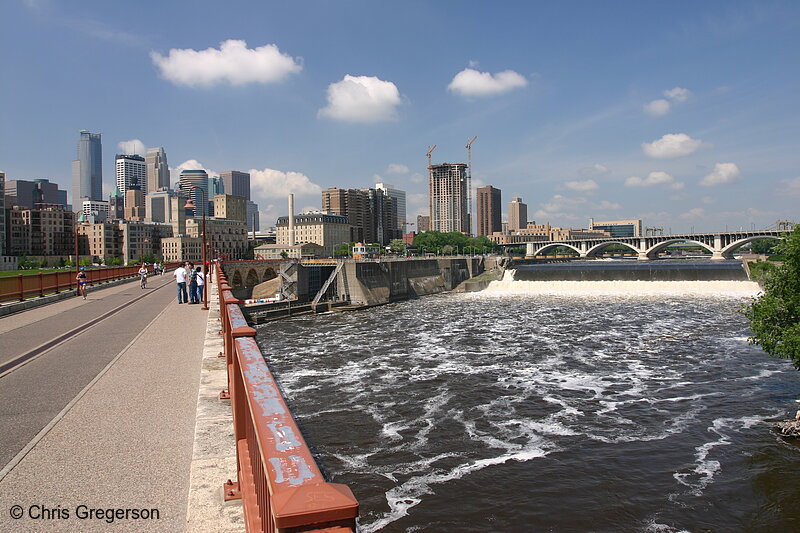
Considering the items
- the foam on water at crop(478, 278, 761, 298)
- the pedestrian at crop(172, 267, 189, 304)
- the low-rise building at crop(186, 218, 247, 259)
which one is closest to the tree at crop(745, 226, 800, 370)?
the pedestrian at crop(172, 267, 189, 304)

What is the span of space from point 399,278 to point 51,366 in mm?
64611

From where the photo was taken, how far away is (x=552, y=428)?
19578mm

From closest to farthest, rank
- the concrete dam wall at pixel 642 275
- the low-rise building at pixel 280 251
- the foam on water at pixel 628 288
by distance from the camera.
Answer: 1. the foam on water at pixel 628 288
2. the concrete dam wall at pixel 642 275
3. the low-rise building at pixel 280 251

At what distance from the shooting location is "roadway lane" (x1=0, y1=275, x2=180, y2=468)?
796 centimetres

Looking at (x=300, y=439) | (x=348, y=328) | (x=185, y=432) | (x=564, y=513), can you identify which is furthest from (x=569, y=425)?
(x=348, y=328)

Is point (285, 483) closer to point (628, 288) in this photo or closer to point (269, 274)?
point (628, 288)

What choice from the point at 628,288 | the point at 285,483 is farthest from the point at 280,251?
the point at 285,483

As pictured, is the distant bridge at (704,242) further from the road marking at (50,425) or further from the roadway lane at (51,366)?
the road marking at (50,425)

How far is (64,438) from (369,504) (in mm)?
8632

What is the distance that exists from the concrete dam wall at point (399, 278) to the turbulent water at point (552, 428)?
83.9ft

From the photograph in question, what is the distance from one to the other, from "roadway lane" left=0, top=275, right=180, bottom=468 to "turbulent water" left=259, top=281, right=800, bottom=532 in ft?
23.3

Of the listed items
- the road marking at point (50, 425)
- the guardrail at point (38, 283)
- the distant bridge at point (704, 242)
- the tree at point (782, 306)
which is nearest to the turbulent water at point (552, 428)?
the tree at point (782, 306)

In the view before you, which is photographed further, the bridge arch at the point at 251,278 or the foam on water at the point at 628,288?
the bridge arch at the point at 251,278

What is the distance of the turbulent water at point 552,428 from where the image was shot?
45.8 feet
